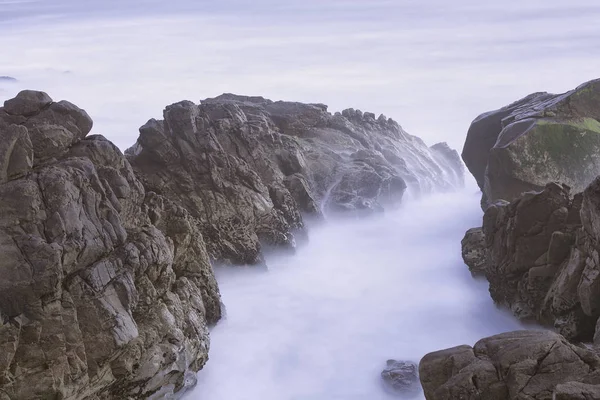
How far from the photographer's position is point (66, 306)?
24578 millimetres

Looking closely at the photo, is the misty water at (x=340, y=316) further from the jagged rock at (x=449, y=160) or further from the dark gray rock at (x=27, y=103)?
the jagged rock at (x=449, y=160)

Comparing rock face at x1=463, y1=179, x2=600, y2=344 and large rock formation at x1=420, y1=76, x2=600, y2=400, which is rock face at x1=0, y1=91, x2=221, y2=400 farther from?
rock face at x1=463, y1=179, x2=600, y2=344

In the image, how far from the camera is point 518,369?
2122 cm

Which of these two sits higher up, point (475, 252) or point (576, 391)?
point (576, 391)

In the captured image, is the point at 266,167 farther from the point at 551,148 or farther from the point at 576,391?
the point at 576,391

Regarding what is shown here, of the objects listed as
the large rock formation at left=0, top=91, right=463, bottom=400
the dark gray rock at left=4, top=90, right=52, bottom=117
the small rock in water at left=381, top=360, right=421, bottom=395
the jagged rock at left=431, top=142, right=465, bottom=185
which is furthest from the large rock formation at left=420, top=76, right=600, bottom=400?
the jagged rock at left=431, top=142, right=465, bottom=185

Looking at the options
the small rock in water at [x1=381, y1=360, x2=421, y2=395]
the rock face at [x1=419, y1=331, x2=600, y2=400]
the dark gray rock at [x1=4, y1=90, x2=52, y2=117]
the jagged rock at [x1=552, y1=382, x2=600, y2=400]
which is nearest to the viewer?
the jagged rock at [x1=552, y1=382, x2=600, y2=400]

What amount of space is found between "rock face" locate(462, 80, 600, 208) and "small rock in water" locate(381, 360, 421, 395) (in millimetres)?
15857

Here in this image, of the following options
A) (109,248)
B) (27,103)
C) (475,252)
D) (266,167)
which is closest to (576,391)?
(109,248)

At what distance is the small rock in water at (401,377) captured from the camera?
3083 centimetres

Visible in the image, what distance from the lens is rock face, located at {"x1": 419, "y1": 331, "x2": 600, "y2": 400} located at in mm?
20703

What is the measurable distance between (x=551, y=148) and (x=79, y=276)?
2853 cm

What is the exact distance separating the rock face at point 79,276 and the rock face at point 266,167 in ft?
41.9

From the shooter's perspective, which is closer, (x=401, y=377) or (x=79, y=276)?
(x=79, y=276)
